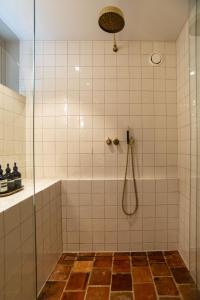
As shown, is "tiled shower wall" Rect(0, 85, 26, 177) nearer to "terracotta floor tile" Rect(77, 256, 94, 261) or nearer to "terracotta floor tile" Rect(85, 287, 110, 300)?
"terracotta floor tile" Rect(77, 256, 94, 261)

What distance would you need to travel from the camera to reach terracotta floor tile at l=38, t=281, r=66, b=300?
1.60m

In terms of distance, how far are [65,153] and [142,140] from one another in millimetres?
883

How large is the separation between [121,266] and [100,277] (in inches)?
10.5

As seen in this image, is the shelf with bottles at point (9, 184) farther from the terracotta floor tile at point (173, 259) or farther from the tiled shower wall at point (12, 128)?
the terracotta floor tile at point (173, 259)

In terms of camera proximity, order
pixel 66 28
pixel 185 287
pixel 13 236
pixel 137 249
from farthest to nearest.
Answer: pixel 137 249, pixel 66 28, pixel 185 287, pixel 13 236

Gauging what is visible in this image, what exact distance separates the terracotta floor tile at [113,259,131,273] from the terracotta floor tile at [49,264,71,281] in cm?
44

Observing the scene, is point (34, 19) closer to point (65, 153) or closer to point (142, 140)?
point (65, 153)

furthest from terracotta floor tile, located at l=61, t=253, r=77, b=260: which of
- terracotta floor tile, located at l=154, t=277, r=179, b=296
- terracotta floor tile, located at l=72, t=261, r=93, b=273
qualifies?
terracotta floor tile, located at l=154, t=277, r=179, b=296

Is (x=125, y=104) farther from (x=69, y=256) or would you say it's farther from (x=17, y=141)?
(x=69, y=256)

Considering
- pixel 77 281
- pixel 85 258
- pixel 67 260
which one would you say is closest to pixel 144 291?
pixel 77 281

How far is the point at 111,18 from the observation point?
167 cm

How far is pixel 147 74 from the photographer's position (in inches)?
92.1

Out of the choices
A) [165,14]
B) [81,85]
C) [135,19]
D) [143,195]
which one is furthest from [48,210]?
[165,14]

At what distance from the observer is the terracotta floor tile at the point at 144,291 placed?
1566 mm
